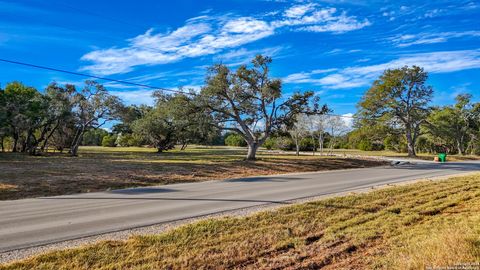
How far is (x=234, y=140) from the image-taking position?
89.2m

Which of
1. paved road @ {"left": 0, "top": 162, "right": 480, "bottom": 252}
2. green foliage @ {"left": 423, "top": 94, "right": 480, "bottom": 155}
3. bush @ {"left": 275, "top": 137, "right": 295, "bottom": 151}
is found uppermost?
green foliage @ {"left": 423, "top": 94, "right": 480, "bottom": 155}

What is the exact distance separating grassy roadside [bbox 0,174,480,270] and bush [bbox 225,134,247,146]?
7557 centimetres

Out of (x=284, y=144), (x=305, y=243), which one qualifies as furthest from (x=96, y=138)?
(x=305, y=243)

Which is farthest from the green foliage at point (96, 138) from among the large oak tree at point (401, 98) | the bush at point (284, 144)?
the large oak tree at point (401, 98)

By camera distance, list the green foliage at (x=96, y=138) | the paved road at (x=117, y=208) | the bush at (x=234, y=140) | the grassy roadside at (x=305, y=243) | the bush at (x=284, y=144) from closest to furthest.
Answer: the grassy roadside at (x=305, y=243) → the paved road at (x=117, y=208) → the bush at (x=284, y=144) → the green foliage at (x=96, y=138) → the bush at (x=234, y=140)

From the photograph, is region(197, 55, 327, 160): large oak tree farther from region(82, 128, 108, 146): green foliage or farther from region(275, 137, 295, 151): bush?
region(82, 128, 108, 146): green foliage

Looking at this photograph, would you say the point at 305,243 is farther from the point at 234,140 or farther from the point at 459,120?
the point at 234,140

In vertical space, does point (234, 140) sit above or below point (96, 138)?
above

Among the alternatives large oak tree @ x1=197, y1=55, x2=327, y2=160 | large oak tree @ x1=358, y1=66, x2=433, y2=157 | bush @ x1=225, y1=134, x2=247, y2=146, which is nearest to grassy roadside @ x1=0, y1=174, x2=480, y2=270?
large oak tree @ x1=197, y1=55, x2=327, y2=160

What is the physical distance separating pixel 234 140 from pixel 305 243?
83.7 m

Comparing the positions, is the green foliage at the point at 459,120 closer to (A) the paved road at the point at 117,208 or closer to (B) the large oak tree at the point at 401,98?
(B) the large oak tree at the point at 401,98

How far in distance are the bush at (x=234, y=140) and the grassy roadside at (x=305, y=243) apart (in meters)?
75.6

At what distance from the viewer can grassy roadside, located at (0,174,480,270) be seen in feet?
→ 14.8

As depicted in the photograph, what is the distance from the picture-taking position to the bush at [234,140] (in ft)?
281
